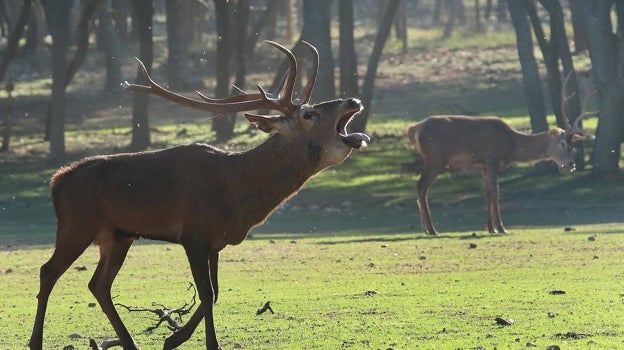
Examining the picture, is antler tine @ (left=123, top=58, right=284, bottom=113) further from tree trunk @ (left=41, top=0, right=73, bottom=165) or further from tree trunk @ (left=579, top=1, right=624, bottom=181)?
tree trunk @ (left=41, top=0, right=73, bottom=165)

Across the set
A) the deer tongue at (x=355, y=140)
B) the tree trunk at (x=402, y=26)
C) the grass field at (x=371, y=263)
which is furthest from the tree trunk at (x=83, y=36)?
the tree trunk at (x=402, y=26)

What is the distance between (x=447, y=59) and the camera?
5206 centimetres

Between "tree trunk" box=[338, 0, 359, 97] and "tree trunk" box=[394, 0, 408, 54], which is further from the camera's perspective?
"tree trunk" box=[394, 0, 408, 54]

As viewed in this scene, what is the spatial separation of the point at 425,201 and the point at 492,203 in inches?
45.6

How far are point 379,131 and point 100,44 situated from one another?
20563mm

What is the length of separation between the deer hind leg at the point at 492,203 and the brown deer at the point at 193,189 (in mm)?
12554

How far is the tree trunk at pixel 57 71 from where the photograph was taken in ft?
101

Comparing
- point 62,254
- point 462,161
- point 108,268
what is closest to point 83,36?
point 462,161

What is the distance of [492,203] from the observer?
78.4 feet

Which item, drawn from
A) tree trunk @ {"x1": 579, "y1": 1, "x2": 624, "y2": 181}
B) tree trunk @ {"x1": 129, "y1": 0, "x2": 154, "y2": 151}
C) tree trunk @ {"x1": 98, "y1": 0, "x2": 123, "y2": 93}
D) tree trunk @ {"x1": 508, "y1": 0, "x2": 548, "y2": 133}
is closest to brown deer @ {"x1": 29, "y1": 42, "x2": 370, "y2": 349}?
tree trunk @ {"x1": 579, "y1": 1, "x2": 624, "y2": 181}

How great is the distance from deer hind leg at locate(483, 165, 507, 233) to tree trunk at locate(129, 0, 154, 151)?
1013 cm

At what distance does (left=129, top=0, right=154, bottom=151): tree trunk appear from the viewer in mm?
32156

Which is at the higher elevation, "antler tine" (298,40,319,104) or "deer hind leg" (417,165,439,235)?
"antler tine" (298,40,319,104)

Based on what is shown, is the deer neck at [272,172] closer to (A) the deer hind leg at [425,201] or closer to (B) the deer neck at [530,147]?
(A) the deer hind leg at [425,201]
